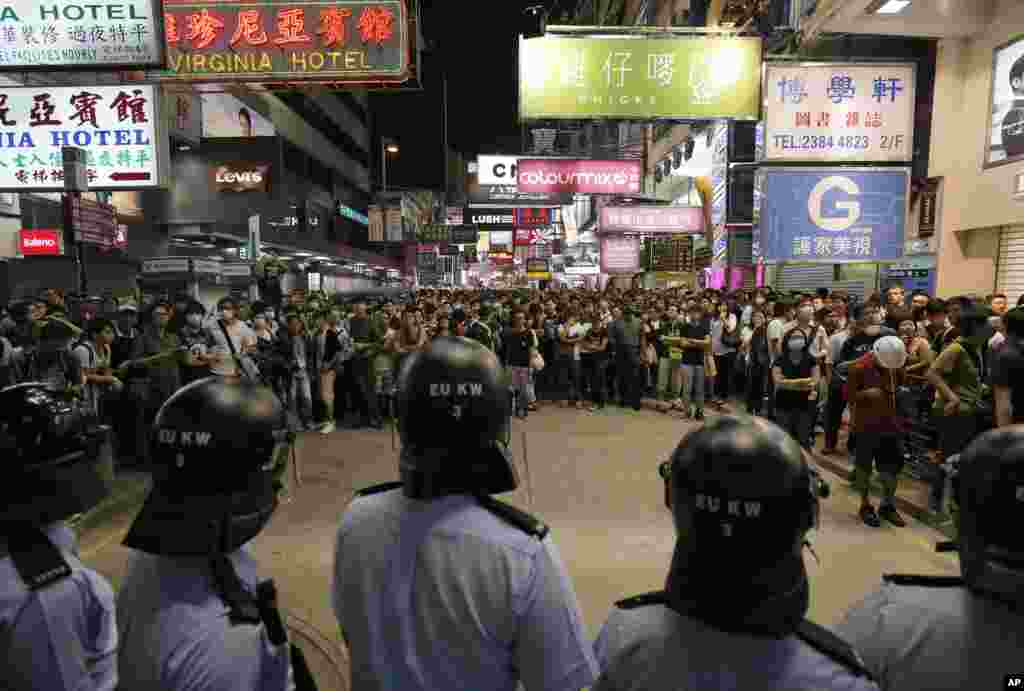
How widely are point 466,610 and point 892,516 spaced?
5.77 meters

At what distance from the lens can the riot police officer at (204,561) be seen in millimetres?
1283

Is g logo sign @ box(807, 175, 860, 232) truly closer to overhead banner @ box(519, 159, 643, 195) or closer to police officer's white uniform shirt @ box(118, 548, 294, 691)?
overhead banner @ box(519, 159, 643, 195)

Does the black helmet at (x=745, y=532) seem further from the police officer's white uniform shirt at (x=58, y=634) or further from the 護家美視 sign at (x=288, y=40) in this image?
the 護家美視 sign at (x=288, y=40)

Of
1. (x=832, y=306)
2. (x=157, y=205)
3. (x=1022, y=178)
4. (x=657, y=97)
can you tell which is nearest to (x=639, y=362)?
(x=832, y=306)

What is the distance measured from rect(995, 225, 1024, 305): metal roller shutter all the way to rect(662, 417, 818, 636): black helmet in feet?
40.0

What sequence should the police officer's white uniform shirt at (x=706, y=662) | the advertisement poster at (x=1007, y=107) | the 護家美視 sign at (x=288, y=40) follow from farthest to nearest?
the advertisement poster at (x=1007, y=107) < the 護家美視 sign at (x=288, y=40) < the police officer's white uniform shirt at (x=706, y=662)

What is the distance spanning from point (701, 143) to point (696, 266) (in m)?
4.37

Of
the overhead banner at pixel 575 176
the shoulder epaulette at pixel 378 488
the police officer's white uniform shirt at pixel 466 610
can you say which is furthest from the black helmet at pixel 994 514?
the overhead banner at pixel 575 176

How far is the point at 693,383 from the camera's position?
9.95 m

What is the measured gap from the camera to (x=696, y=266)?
2184 cm

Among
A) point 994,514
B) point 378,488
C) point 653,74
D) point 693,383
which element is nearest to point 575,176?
point 653,74

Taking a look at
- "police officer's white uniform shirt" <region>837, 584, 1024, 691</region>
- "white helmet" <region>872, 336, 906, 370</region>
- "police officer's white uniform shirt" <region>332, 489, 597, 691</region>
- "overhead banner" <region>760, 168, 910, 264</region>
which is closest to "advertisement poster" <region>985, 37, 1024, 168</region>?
"overhead banner" <region>760, 168, 910, 264</region>

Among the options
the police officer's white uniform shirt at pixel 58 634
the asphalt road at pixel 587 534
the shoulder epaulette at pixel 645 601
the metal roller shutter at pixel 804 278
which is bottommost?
the asphalt road at pixel 587 534

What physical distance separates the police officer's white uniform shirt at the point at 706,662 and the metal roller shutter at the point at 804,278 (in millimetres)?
15764
